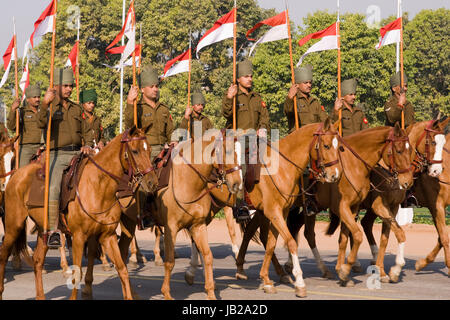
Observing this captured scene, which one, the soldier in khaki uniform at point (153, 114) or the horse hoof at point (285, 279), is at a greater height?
the soldier in khaki uniform at point (153, 114)

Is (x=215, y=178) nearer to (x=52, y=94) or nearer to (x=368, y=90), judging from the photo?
(x=52, y=94)

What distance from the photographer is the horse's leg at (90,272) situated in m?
11.3

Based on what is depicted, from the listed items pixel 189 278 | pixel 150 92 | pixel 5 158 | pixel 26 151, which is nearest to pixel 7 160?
pixel 5 158

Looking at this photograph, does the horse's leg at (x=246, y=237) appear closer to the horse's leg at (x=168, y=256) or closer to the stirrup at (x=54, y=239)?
the horse's leg at (x=168, y=256)

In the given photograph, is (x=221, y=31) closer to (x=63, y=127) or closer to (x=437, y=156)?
(x=63, y=127)

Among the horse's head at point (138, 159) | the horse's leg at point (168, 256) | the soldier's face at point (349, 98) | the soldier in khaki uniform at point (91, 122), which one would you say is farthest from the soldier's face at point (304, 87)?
the horse's head at point (138, 159)

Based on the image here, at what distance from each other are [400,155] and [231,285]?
3655 millimetres

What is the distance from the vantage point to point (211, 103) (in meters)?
54.3

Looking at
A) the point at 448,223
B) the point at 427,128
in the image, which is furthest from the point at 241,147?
the point at 448,223

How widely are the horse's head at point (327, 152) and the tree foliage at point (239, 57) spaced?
127 feet

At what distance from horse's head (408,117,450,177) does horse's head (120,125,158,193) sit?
5908mm

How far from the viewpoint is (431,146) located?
13523 mm

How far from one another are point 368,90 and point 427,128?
130 feet

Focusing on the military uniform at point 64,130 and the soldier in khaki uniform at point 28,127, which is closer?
the military uniform at point 64,130
